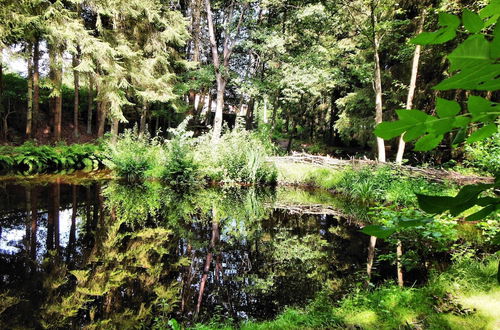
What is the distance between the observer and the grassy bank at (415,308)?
8.54ft

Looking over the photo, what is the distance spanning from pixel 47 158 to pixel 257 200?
10018 millimetres

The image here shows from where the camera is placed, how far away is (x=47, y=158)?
1323cm

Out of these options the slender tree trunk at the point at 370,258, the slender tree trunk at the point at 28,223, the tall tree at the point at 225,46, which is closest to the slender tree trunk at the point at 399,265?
the slender tree trunk at the point at 370,258

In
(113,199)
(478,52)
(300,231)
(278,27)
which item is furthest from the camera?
(278,27)

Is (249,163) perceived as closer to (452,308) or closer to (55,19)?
(452,308)

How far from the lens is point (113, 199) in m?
8.27

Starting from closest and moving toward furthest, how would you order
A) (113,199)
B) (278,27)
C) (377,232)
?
(377,232)
(113,199)
(278,27)

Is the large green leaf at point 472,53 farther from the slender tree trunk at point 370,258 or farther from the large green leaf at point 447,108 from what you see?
the slender tree trunk at point 370,258

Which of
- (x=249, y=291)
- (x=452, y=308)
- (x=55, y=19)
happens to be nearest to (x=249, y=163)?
(x=249, y=291)

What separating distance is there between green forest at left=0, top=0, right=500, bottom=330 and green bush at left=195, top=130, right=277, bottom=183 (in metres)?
0.07

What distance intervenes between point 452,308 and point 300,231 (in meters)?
3.76

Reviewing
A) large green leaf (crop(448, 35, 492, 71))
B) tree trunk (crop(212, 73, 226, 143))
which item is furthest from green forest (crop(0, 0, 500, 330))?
tree trunk (crop(212, 73, 226, 143))

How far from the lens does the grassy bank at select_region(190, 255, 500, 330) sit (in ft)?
8.54

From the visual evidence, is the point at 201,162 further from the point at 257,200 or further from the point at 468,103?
the point at 468,103
